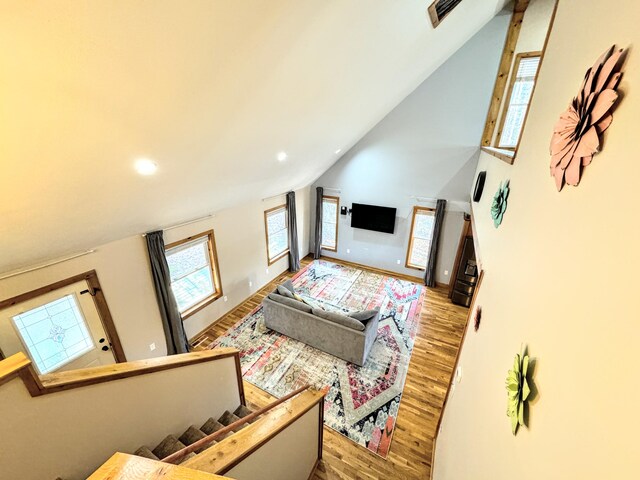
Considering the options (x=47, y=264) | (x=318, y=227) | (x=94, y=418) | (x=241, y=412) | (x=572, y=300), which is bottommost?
(x=241, y=412)

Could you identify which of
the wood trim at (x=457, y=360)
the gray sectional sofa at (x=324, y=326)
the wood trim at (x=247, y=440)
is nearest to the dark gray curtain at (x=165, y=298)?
the gray sectional sofa at (x=324, y=326)

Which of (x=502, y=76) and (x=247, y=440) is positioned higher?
(x=502, y=76)

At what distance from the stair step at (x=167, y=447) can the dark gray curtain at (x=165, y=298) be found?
7.19 ft

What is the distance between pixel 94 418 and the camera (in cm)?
177

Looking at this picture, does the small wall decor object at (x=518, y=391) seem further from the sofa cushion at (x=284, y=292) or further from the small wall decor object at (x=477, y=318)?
the sofa cushion at (x=284, y=292)

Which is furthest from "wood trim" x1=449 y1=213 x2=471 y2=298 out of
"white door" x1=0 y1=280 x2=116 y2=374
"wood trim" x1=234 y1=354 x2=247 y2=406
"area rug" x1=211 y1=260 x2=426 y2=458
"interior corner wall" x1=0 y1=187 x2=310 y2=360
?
"white door" x1=0 y1=280 x2=116 y2=374

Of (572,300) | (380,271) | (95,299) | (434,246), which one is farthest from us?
(380,271)

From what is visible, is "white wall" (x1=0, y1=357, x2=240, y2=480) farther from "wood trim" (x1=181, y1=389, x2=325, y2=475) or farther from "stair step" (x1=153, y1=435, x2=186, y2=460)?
"wood trim" (x1=181, y1=389, x2=325, y2=475)

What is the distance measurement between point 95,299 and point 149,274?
702 mm

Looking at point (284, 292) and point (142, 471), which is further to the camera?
point (284, 292)

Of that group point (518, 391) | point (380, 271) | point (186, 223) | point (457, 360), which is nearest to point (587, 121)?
point (518, 391)

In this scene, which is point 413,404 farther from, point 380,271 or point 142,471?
point 380,271

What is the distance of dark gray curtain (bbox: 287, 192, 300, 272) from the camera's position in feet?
22.4

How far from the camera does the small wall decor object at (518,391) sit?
3.43ft
